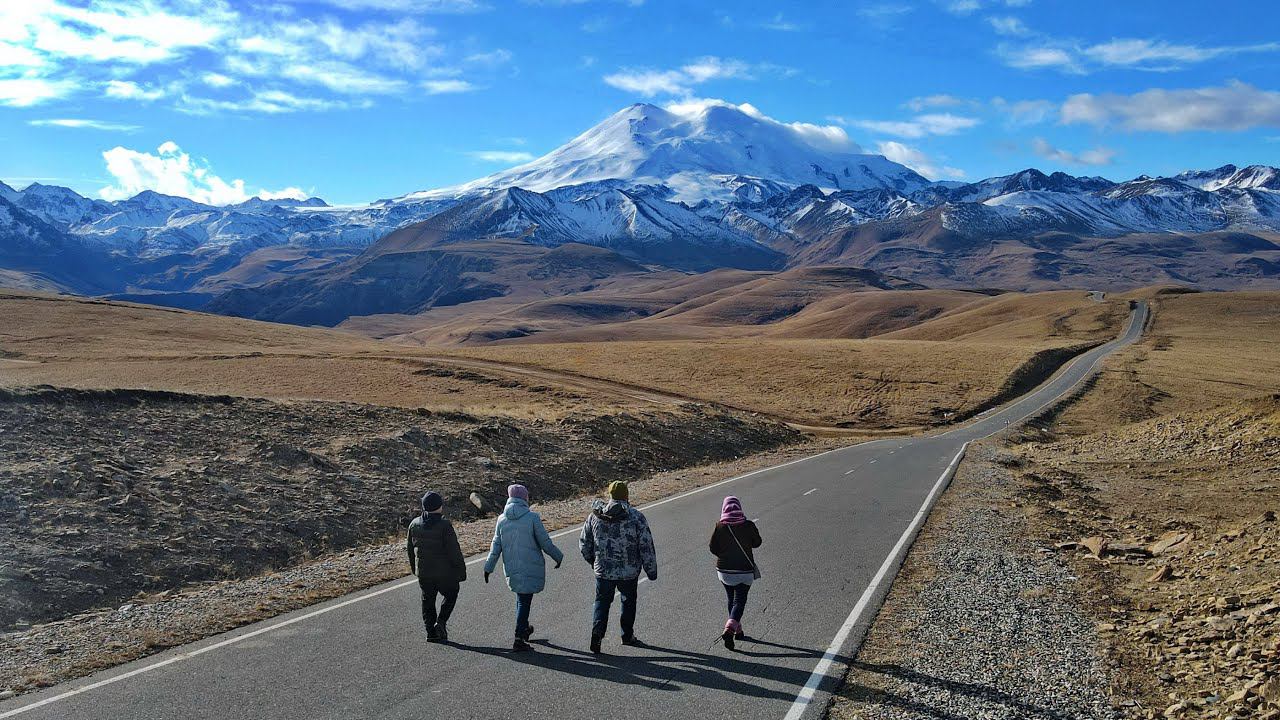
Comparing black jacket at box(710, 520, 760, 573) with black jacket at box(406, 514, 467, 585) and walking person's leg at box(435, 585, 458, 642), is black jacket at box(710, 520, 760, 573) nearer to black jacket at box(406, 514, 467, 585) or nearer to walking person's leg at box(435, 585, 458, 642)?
black jacket at box(406, 514, 467, 585)

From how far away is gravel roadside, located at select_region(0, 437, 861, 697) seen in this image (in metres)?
9.67

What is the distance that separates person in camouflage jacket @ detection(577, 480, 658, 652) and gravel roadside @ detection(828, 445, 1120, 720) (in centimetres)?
260

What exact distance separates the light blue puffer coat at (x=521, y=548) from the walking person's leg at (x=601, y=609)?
629 millimetres

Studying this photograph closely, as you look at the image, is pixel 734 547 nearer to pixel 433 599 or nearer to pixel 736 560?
pixel 736 560

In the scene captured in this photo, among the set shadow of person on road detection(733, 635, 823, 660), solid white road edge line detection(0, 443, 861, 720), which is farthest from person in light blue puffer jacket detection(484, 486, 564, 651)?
solid white road edge line detection(0, 443, 861, 720)

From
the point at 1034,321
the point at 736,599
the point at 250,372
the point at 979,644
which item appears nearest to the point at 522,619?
the point at 736,599

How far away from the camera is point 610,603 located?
10.0 meters

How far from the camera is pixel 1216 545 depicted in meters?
14.4

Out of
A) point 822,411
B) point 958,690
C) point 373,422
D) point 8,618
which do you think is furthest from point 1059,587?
point 822,411

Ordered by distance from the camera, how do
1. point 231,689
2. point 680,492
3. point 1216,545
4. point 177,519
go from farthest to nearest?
point 680,492
point 177,519
point 1216,545
point 231,689

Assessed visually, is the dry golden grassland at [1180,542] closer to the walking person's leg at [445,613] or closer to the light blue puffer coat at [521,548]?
the light blue puffer coat at [521,548]

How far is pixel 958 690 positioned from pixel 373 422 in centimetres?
2120

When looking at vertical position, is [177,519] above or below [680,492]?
above

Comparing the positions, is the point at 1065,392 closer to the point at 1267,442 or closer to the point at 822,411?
the point at 822,411
